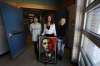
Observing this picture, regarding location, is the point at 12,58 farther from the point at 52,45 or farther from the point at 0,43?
the point at 52,45

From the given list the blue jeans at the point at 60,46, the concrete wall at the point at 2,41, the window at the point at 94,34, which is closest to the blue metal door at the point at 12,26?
the concrete wall at the point at 2,41

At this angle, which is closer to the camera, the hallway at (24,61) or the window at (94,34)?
the window at (94,34)

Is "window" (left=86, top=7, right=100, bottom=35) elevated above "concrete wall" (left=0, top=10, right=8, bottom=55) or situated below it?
above

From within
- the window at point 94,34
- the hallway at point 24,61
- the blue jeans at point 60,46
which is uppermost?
the window at point 94,34

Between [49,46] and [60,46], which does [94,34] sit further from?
[60,46]

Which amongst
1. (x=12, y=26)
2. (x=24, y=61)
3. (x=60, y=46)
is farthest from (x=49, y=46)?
(x=12, y=26)

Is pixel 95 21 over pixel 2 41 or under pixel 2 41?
over

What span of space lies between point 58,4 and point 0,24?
3257 mm

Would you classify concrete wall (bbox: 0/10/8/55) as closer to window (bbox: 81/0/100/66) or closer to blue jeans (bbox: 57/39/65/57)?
blue jeans (bbox: 57/39/65/57)

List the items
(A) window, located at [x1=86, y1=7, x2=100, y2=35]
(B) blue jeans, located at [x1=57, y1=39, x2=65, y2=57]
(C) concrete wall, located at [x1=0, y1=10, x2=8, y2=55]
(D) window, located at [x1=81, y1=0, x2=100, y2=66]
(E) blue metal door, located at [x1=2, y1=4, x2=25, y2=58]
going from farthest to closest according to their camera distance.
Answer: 1. (C) concrete wall, located at [x1=0, y1=10, x2=8, y2=55]
2. (B) blue jeans, located at [x1=57, y1=39, x2=65, y2=57]
3. (E) blue metal door, located at [x1=2, y1=4, x2=25, y2=58]
4. (A) window, located at [x1=86, y1=7, x2=100, y2=35]
5. (D) window, located at [x1=81, y1=0, x2=100, y2=66]

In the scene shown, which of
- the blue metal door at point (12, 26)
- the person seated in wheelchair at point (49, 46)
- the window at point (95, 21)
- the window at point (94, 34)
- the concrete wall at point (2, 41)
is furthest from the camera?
the concrete wall at point (2, 41)

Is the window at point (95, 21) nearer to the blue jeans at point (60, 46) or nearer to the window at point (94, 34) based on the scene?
the window at point (94, 34)

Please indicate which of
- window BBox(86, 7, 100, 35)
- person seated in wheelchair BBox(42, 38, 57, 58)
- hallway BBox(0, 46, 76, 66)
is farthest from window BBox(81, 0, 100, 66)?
hallway BBox(0, 46, 76, 66)

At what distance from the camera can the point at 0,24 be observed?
340 centimetres
